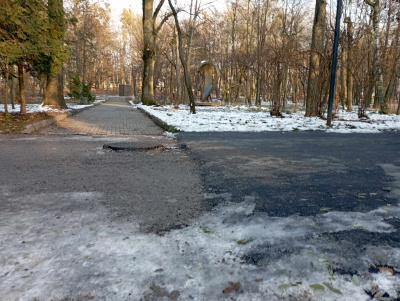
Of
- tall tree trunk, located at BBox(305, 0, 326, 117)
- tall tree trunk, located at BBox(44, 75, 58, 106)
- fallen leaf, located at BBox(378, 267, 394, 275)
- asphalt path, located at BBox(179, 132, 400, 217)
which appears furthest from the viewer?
tall tree trunk, located at BBox(44, 75, 58, 106)

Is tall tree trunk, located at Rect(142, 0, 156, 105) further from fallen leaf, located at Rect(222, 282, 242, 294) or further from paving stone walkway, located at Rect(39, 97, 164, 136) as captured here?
fallen leaf, located at Rect(222, 282, 242, 294)

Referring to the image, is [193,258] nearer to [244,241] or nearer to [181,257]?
[181,257]

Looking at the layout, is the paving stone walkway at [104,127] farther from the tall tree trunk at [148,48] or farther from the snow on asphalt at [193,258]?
the tall tree trunk at [148,48]

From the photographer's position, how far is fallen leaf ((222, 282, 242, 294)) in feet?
5.34

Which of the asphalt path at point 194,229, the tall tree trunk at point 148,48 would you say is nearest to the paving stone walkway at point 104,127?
the asphalt path at point 194,229

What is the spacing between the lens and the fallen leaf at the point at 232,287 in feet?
5.34

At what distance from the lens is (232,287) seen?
1.66 meters

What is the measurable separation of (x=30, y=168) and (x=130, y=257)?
3095 mm

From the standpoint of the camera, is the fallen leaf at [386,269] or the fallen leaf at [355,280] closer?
the fallen leaf at [355,280]

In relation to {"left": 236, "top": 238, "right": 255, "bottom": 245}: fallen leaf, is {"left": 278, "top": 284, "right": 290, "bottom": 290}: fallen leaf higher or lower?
lower

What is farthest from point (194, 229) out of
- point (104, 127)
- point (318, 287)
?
point (104, 127)

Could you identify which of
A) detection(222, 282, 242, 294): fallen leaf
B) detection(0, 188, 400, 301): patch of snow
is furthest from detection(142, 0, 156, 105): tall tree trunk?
detection(222, 282, 242, 294): fallen leaf

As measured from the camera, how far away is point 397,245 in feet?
6.94

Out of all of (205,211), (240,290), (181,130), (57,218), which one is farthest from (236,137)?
(240,290)
